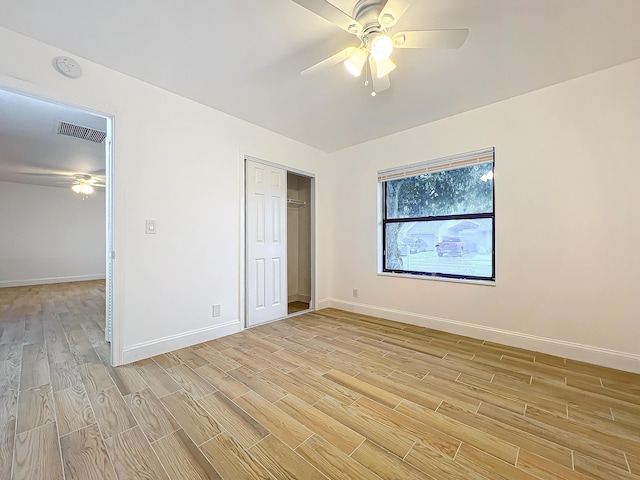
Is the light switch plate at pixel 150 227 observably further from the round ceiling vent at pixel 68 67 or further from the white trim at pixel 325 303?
the white trim at pixel 325 303

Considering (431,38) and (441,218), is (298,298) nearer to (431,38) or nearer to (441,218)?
(441,218)

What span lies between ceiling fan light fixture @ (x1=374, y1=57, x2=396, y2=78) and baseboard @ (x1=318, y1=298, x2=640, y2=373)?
105 inches

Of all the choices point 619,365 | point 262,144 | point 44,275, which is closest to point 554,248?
point 619,365

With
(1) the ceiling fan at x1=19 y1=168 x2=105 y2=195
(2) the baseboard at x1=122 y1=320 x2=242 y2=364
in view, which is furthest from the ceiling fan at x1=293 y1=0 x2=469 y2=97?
(1) the ceiling fan at x1=19 y1=168 x2=105 y2=195

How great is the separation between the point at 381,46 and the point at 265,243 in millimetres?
2513

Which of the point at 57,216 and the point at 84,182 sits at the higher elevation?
the point at 84,182

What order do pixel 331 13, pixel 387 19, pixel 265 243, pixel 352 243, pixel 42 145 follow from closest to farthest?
pixel 331 13 < pixel 387 19 < pixel 265 243 < pixel 42 145 < pixel 352 243

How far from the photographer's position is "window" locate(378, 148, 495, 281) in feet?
9.59

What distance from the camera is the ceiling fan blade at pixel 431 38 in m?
1.51

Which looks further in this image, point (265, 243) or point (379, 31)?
point (265, 243)

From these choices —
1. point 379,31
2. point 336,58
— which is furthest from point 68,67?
point 379,31

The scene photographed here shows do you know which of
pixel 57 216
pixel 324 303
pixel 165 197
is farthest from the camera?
pixel 57 216

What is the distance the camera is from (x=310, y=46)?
1.95 m

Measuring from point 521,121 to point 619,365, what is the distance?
233cm
